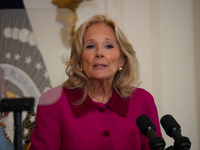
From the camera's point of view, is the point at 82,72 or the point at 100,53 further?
the point at 82,72

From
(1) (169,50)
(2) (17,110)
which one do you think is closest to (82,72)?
(2) (17,110)

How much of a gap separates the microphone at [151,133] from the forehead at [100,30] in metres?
0.75

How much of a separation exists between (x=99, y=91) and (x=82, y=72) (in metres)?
0.18

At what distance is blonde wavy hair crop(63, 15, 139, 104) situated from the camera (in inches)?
59.4

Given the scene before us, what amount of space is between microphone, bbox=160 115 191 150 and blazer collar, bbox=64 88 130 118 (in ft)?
1.77

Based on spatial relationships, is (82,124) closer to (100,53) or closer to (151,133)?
(100,53)

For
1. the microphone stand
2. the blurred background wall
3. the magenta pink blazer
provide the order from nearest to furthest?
1. the microphone stand
2. the magenta pink blazer
3. the blurred background wall

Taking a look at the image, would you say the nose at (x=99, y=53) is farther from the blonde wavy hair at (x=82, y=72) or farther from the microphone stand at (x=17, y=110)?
the microphone stand at (x=17, y=110)

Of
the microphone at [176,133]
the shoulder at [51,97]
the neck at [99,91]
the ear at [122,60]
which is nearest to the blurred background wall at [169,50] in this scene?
the ear at [122,60]

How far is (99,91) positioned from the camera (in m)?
1.54

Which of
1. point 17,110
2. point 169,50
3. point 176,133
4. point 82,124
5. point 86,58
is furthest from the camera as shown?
point 169,50

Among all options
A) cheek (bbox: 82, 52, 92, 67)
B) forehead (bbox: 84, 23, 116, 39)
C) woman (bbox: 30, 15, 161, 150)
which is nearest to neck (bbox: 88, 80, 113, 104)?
woman (bbox: 30, 15, 161, 150)

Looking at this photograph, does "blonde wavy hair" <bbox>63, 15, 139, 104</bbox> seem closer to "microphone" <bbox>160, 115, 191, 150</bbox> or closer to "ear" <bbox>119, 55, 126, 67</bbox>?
"ear" <bbox>119, 55, 126, 67</bbox>

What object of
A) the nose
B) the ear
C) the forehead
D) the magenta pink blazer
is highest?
the forehead
